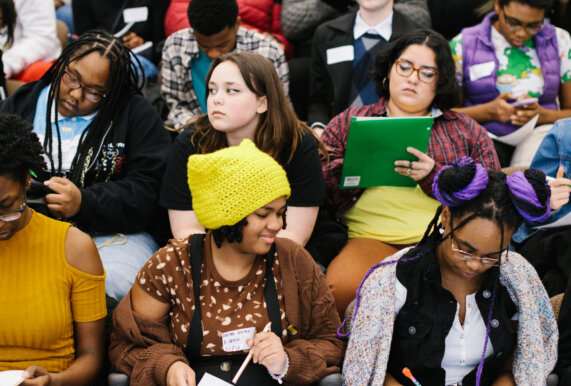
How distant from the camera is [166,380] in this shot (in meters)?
1.97

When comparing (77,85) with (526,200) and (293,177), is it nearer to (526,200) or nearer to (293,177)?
(293,177)

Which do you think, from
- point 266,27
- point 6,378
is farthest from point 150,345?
point 266,27

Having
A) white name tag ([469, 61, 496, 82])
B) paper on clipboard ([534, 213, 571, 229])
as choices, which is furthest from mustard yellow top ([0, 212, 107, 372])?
white name tag ([469, 61, 496, 82])

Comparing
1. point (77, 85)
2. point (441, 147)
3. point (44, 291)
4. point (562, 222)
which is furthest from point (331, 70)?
point (44, 291)

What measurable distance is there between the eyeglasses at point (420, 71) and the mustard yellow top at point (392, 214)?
553mm

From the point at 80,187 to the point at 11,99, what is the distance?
24.2 inches

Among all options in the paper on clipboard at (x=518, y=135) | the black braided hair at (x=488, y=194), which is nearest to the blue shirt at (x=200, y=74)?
Result: the paper on clipboard at (x=518, y=135)

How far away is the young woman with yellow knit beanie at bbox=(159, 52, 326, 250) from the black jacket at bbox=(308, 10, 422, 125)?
41.0 inches

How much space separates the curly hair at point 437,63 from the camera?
309 cm

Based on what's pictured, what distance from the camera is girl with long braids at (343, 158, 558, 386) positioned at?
6.77 feet

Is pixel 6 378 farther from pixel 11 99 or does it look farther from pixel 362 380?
pixel 11 99

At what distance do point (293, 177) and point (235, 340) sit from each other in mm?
968

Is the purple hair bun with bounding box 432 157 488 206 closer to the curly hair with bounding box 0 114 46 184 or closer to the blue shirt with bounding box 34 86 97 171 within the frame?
the curly hair with bounding box 0 114 46 184

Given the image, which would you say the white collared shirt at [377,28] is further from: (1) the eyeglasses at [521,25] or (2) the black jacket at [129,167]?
(2) the black jacket at [129,167]
